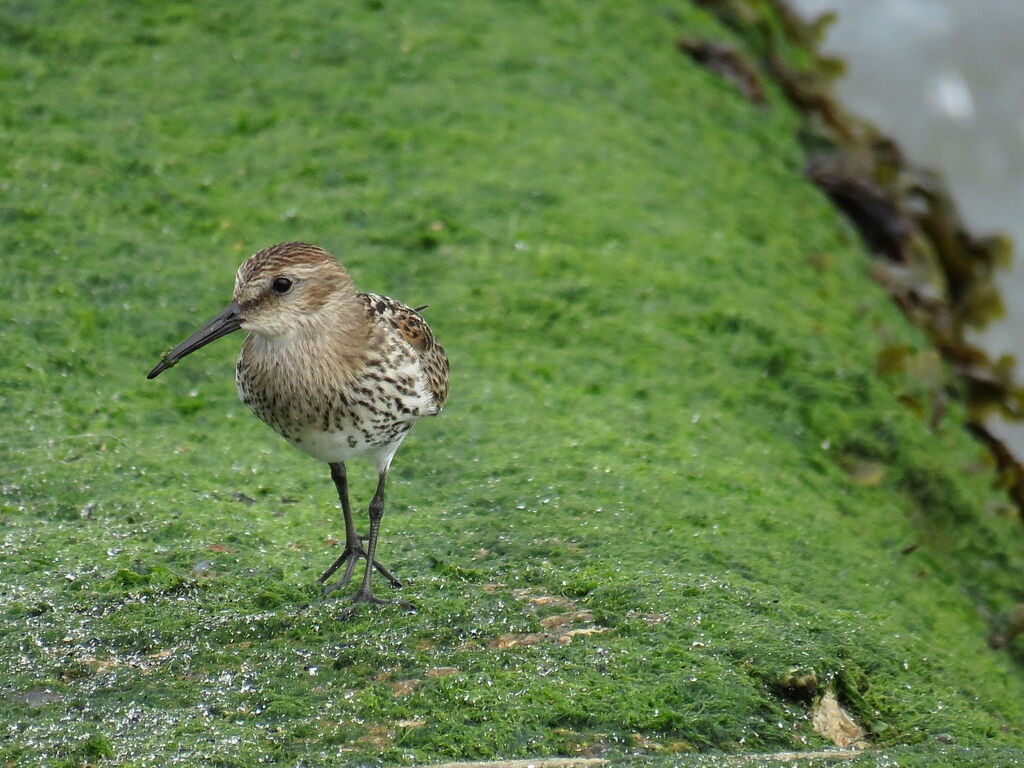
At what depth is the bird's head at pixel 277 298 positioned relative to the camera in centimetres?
465

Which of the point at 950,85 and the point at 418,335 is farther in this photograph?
the point at 950,85

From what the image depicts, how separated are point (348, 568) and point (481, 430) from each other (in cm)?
127

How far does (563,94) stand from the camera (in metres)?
8.92

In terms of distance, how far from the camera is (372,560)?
5039 millimetres

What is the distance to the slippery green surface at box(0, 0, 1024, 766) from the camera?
Answer: 430 cm

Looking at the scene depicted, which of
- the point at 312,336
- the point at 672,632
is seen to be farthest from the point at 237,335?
the point at 672,632

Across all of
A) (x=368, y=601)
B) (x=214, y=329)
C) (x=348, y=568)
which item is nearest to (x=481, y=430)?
(x=348, y=568)

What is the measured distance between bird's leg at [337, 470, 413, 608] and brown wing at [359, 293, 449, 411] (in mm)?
437

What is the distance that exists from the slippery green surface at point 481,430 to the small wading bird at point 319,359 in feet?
2.31

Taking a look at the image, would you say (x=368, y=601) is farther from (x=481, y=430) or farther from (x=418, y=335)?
(x=481, y=430)

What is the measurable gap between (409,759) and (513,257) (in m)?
4.08

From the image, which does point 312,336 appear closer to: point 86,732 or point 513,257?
point 86,732

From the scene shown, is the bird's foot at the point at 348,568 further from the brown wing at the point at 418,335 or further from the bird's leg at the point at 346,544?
the brown wing at the point at 418,335

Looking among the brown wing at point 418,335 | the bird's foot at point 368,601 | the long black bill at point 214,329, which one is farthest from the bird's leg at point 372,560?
the long black bill at point 214,329
